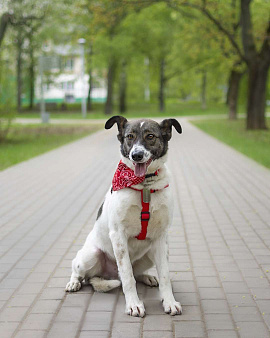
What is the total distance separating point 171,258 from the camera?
5.55 m

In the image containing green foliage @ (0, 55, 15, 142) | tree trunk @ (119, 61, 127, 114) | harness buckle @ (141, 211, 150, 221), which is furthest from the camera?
tree trunk @ (119, 61, 127, 114)

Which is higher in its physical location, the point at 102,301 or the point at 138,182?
the point at 138,182

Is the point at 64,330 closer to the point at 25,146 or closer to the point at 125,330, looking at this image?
the point at 125,330

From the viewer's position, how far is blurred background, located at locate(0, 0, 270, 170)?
72.0ft

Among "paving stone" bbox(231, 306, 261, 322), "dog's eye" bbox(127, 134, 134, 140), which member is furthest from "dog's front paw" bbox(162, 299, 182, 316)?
"dog's eye" bbox(127, 134, 134, 140)

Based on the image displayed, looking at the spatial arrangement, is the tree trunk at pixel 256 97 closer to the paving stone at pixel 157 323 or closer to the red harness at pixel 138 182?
the red harness at pixel 138 182

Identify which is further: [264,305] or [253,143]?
[253,143]

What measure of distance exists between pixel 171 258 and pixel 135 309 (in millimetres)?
1644

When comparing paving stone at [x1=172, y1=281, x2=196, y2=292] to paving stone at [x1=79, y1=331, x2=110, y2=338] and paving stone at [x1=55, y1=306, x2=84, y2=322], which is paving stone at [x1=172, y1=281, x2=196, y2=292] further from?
paving stone at [x1=79, y1=331, x2=110, y2=338]

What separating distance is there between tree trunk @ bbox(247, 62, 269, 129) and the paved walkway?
Answer: 13.4m

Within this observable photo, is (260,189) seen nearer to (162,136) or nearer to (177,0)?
(162,136)

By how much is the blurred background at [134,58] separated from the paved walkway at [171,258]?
12.8 ft

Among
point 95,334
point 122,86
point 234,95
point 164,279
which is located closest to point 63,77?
point 122,86

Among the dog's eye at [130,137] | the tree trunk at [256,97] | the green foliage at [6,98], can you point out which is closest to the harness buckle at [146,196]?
the dog's eye at [130,137]
